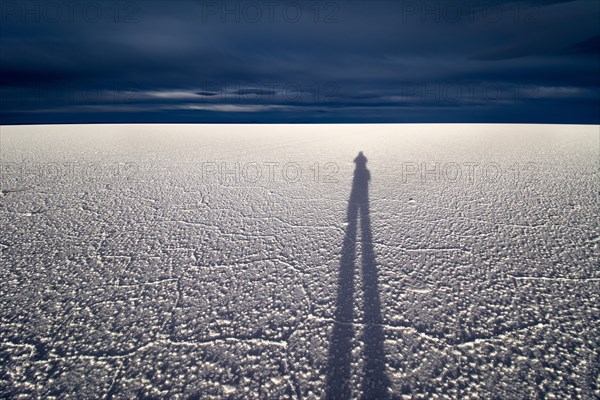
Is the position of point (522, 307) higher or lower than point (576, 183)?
lower

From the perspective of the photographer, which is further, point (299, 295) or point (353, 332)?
point (299, 295)

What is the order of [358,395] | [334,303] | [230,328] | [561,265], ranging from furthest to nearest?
[561,265], [334,303], [230,328], [358,395]

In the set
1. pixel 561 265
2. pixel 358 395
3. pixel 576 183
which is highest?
pixel 576 183

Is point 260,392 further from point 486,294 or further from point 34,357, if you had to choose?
point 486,294

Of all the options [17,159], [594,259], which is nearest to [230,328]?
[594,259]
